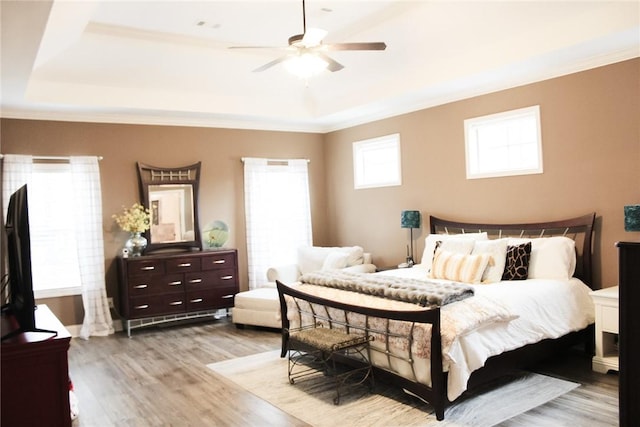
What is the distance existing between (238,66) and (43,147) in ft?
8.06

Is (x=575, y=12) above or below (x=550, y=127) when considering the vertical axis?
above

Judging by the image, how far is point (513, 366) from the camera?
3.97 metres

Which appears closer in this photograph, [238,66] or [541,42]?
[541,42]

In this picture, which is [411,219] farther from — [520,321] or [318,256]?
[520,321]

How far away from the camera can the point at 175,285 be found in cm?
634

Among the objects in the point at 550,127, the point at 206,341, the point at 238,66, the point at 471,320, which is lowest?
the point at 206,341

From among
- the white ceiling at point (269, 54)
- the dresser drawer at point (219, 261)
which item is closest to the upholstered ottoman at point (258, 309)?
the dresser drawer at point (219, 261)

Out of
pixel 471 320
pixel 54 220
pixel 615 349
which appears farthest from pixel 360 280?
pixel 54 220

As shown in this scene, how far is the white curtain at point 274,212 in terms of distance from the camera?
7277 mm

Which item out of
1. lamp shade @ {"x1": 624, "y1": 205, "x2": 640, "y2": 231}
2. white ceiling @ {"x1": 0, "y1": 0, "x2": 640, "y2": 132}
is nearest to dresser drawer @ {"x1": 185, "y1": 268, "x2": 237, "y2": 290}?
white ceiling @ {"x1": 0, "y1": 0, "x2": 640, "y2": 132}

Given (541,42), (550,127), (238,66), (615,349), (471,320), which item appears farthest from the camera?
(238,66)

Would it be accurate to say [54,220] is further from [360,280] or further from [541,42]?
[541,42]

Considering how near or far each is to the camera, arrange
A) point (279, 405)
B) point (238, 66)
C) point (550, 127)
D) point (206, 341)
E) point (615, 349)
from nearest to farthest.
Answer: point (279, 405) < point (615, 349) < point (550, 127) < point (206, 341) < point (238, 66)

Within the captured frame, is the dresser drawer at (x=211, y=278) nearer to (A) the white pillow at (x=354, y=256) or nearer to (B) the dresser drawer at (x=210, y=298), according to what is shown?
(B) the dresser drawer at (x=210, y=298)
